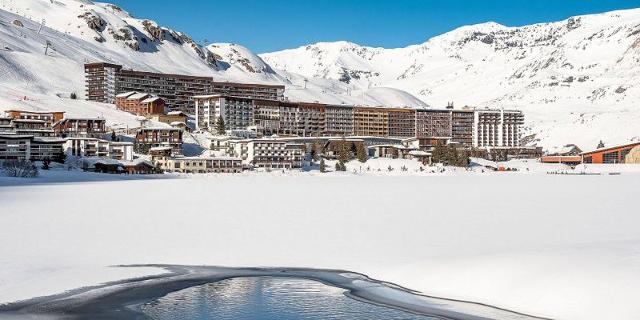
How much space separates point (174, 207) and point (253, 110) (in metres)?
127

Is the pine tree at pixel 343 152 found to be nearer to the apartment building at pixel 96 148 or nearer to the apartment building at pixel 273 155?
the apartment building at pixel 273 155

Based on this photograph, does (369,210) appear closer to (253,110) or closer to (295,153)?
(295,153)

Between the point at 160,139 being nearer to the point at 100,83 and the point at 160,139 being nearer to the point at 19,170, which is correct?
the point at 19,170

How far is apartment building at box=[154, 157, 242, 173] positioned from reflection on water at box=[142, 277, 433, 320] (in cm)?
9006

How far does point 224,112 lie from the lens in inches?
6422

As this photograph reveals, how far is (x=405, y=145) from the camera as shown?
157 metres

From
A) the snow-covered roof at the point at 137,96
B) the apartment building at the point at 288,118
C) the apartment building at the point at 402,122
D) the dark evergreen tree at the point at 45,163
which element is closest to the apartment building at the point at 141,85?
the snow-covered roof at the point at 137,96

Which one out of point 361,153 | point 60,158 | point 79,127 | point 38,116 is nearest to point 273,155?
point 361,153

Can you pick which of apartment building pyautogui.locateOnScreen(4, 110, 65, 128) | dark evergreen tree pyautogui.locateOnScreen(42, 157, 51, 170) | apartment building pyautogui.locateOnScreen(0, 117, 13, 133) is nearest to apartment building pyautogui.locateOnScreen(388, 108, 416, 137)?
apartment building pyautogui.locateOnScreen(4, 110, 65, 128)

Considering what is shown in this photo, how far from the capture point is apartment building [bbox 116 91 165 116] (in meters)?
152

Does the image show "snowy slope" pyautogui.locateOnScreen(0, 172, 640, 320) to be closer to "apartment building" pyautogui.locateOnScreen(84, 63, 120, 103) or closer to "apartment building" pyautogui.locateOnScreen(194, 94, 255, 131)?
"apartment building" pyautogui.locateOnScreen(194, 94, 255, 131)

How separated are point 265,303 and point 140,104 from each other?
461 ft

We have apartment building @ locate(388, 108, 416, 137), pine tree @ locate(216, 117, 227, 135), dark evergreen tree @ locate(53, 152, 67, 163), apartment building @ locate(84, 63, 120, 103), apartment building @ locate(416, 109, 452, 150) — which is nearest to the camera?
dark evergreen tree @ locate(53, 152, 67, 163)

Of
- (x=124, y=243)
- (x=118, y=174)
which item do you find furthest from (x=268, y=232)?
(x=118, y=174)
